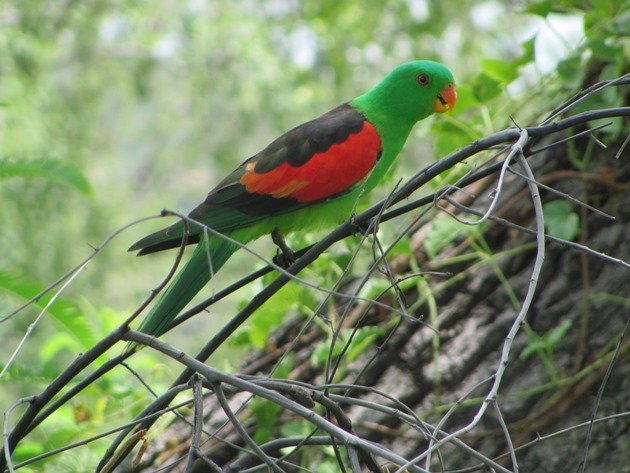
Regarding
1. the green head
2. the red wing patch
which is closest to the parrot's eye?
the green head

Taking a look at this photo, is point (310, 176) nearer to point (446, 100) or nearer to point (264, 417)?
point (446, 100)

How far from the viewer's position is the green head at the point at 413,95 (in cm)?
273

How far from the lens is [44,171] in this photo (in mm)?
2299

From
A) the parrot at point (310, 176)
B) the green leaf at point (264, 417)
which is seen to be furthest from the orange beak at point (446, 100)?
the green leaf at point (264, 417)

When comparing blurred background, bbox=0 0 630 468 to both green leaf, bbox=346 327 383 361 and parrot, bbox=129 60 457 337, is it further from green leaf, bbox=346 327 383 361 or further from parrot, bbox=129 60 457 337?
green leaf, bbox=346 327 383 361

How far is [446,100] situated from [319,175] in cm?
56

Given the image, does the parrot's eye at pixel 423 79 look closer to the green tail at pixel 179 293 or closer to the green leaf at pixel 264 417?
the green tail at pixel 179 293

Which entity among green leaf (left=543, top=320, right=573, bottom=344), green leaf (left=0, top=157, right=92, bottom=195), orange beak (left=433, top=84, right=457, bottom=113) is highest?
green leaf (left=0, top=157, right=92, bottom=195)

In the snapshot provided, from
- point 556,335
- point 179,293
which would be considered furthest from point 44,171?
point 556,335

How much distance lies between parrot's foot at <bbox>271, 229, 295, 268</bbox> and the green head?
52cm

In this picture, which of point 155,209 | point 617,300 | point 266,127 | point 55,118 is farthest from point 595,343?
point 155,209

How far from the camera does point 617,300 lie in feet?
7.62

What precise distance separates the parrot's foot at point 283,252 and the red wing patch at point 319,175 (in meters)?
0.18

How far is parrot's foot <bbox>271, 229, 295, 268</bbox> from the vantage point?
263cm
